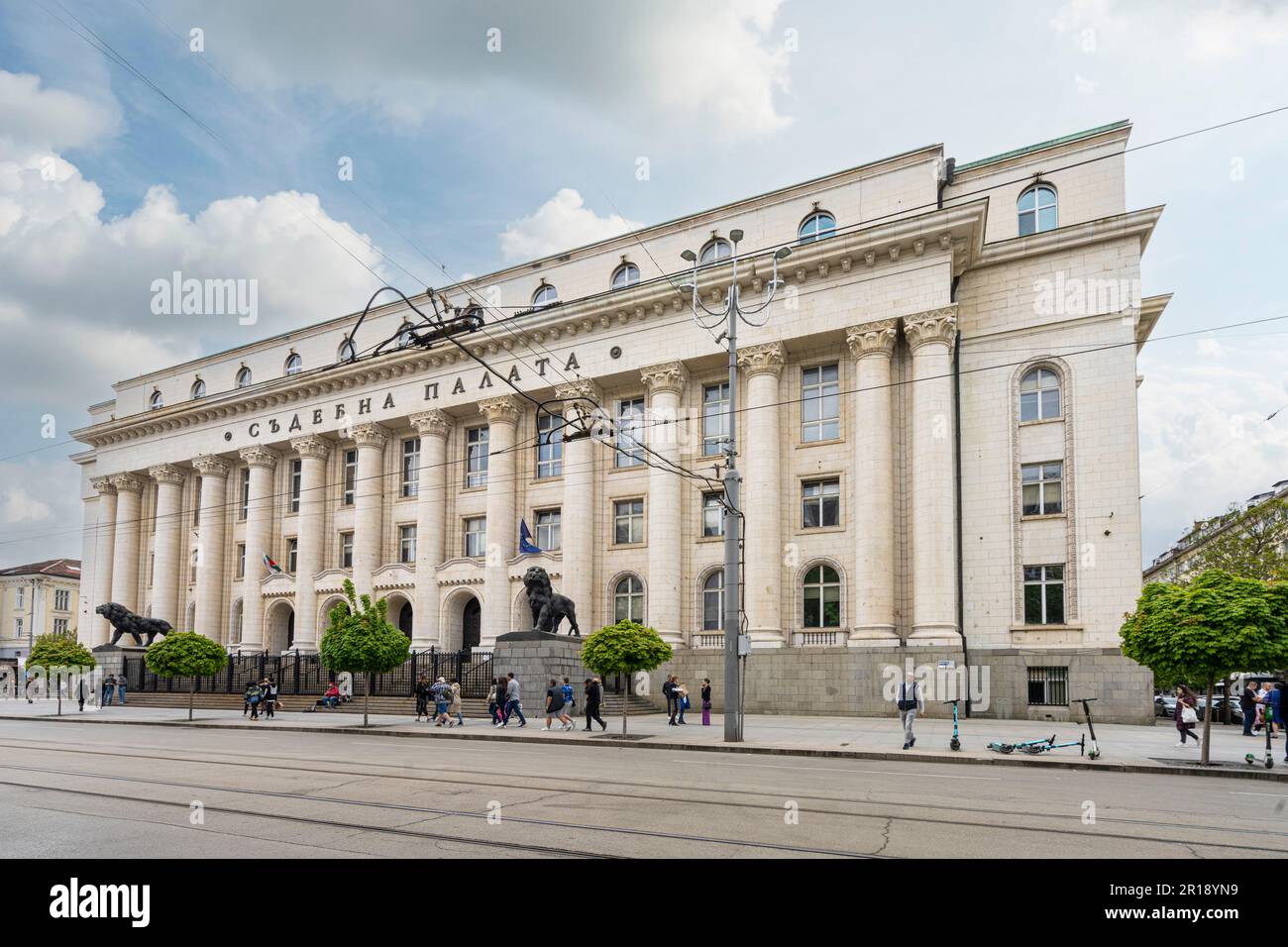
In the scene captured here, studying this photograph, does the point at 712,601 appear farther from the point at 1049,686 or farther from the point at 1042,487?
the point at 1042,487

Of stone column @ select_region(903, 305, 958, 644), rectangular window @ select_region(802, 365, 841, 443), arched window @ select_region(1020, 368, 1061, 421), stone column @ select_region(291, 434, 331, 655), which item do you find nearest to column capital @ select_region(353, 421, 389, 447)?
stone column @ select_region(291, 434, 331, 655)

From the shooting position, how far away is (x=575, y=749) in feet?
73.3

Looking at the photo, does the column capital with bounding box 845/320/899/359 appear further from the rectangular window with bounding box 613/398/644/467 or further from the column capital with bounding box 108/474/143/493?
the column capital with bounding box 108/474/143/493

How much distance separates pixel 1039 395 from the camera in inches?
1336

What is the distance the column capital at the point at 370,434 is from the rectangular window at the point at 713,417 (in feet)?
57.1

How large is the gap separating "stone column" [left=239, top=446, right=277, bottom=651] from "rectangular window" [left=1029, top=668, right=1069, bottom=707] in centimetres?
3759

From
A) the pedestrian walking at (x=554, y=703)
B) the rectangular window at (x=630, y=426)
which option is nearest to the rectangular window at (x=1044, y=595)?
the rectangular window at (x=630, y=426)

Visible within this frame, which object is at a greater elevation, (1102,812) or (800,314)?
(800,314)

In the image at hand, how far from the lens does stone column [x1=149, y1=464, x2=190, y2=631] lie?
55250mm

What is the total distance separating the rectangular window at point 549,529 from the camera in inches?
1681

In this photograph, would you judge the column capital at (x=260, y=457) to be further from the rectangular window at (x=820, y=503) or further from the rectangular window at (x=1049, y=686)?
the rectangular window at (x=1049, y=686)

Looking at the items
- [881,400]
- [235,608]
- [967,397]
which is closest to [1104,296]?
[967,397]
